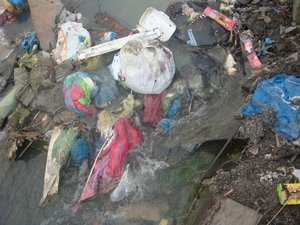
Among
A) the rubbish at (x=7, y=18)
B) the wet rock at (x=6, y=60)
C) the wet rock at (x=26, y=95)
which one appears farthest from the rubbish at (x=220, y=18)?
the rubbish at (x=7, y=18)

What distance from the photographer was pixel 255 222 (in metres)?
3.29

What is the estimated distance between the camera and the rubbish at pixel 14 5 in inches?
245

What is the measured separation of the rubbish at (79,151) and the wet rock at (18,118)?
92 cm

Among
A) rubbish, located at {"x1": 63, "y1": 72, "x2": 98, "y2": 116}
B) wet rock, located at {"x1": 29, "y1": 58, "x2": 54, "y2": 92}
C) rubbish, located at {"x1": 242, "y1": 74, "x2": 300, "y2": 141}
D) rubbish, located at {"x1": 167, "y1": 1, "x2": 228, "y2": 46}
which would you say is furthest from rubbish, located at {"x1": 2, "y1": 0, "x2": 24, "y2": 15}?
rubbish, located at {"x1": 242, "y1": 74, "x2": 300, "y2": 141}

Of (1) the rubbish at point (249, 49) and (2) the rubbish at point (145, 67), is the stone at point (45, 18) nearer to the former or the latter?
(2) the rubbish at point (145, 67)

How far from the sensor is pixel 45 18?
5.84 meters

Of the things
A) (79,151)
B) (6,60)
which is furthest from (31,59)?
(79,151)

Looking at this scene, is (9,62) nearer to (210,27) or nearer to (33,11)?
(33,11)

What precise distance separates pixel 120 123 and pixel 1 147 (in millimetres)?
1673

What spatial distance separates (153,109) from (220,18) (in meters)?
1.62

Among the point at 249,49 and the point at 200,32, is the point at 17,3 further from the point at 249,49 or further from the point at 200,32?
the point at 249,49

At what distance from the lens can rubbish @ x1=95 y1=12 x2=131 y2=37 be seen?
5.73 meters

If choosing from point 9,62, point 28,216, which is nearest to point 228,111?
point 28,216

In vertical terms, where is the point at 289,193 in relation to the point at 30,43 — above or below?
below
